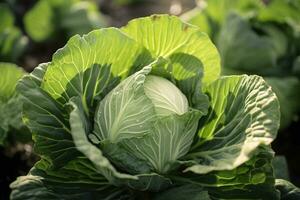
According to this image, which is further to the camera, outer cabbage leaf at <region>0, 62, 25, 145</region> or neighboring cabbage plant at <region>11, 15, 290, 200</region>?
outer cabbage leaf at <region>0, 62, 25, 145</region>

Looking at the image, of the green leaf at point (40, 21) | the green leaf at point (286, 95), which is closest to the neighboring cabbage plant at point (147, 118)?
the green leaf at point (286, 95)

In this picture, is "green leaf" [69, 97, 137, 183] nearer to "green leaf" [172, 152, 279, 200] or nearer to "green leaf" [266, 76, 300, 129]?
"green leaf" [172, 152, 279, 200]

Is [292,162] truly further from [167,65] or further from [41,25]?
[41,25]

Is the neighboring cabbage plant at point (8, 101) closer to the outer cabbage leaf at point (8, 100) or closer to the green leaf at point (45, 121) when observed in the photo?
the outer cabbage leaf at point (8, 100)

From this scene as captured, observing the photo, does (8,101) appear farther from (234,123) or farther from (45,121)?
(234,123)

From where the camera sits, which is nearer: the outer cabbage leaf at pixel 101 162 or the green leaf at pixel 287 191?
the outer cabbage leaf at pixel 101 162

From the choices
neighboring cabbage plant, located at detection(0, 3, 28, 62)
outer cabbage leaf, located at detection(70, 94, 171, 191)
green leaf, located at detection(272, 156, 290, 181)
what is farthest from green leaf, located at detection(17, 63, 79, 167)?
neighboring cabbage plant, located at detection(0, 3, 28, 62)

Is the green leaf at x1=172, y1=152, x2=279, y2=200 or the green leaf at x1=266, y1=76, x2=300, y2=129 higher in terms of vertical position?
the green leaf at x1=172, y1=152, x2=279, y2=200
